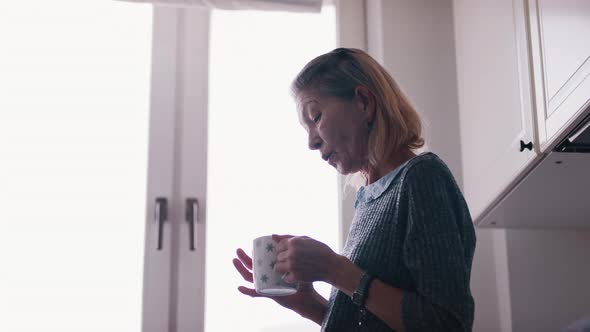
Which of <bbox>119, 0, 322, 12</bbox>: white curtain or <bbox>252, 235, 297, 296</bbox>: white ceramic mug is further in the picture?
<bbox>119, 0, 322, 12</bbox>: white curtain

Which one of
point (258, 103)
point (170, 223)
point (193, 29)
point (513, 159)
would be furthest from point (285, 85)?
point (513, 159)

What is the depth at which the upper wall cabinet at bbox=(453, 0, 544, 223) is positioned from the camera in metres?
1.28

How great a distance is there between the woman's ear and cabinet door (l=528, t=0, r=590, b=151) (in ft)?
1.00

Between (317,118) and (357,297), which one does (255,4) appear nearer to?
(317,118)

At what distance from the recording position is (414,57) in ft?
6.45

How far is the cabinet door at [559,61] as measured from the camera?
0.97m

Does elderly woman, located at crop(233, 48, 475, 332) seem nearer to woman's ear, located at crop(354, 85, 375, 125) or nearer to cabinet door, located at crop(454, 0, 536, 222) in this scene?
woman's ear, located at crop(354, 85, 375, 125)

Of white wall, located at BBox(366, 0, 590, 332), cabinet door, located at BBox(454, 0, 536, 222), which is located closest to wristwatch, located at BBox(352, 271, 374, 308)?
cabinet door, located at BBox(454, 0, 536, 222)

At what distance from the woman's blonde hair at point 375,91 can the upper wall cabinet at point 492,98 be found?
0.99 ft

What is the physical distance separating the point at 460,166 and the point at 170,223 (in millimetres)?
847

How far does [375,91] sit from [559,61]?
0.32m

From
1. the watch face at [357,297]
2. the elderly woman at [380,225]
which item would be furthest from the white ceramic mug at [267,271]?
the watch face at [357,297]

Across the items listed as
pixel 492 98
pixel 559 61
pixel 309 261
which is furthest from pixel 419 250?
pixel 492 98

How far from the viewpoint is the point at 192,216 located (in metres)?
1.87
